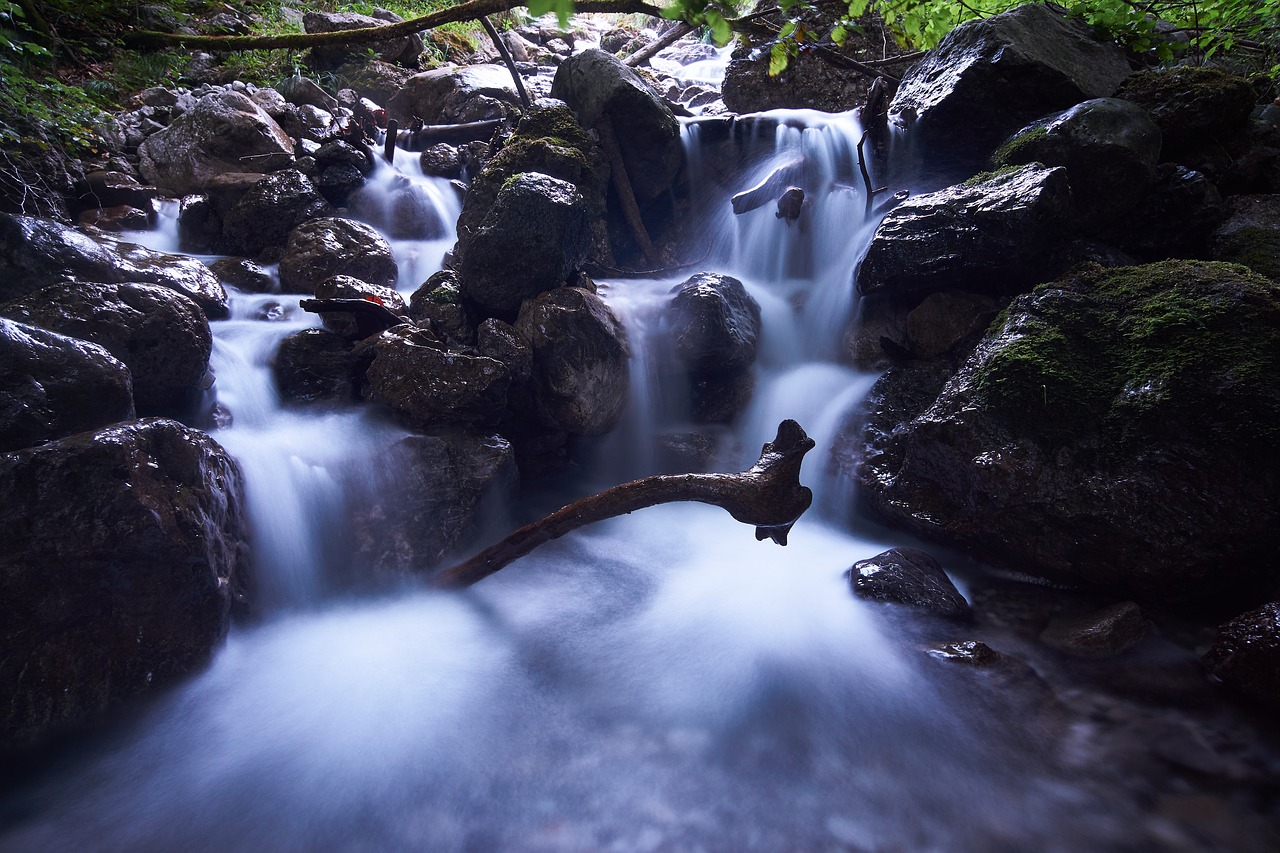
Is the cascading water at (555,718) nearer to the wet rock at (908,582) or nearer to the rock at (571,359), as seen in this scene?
the wet rock at (908,582)

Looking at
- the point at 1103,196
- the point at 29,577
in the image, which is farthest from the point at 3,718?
the point at 1103,196

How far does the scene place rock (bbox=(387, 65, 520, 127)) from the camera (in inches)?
432

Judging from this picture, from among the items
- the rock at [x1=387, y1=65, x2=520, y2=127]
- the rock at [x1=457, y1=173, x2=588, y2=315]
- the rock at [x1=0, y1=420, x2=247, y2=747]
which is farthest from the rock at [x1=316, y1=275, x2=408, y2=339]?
the rock at [x1=387, y1=65, x2=520, y2=127]

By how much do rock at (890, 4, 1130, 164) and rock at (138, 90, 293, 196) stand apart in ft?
28.4

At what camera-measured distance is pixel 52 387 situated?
118 inches

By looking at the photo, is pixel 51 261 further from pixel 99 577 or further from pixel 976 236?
pixel 976 236

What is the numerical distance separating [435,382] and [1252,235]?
6.54 metres

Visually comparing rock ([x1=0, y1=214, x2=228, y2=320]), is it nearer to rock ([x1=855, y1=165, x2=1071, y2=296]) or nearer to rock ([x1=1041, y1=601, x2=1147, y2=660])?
rock ([x1=855, y1=165, x2=1071, y2=296])

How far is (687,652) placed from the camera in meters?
3.29

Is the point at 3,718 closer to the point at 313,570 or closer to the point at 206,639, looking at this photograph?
the point at 206,639

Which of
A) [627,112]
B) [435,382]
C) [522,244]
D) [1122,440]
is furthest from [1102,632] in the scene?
[627,112]

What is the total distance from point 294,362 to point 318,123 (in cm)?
742

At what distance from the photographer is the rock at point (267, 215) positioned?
6.87 meters

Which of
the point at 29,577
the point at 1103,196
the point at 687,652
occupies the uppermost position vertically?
the point at 1103,196
